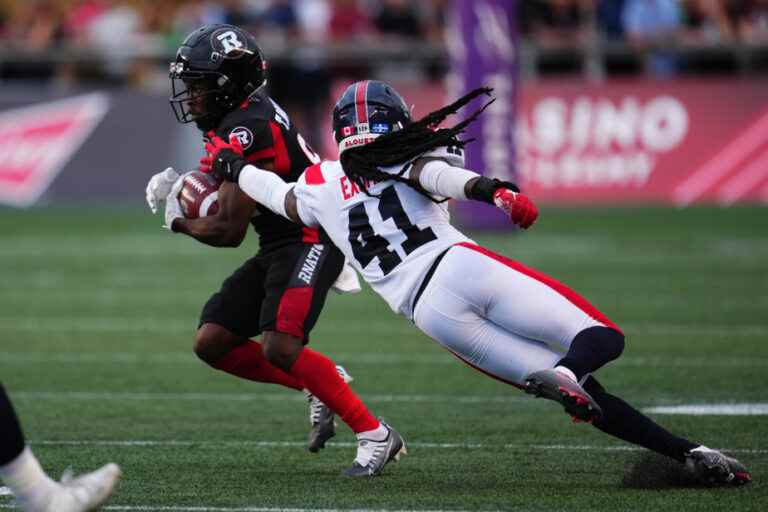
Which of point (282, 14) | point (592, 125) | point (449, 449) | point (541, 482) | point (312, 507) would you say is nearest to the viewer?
point (312, 507)

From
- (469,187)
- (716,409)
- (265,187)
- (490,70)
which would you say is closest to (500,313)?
(469,187)

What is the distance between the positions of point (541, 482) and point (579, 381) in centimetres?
51

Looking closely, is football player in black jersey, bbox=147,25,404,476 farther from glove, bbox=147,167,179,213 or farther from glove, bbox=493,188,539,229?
glove, bbox=493,188,539,229

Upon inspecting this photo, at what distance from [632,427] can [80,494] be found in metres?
1.87

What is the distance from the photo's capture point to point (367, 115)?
206 inches

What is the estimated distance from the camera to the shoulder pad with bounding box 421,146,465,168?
514cm

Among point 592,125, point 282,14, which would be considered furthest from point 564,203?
point 282,14

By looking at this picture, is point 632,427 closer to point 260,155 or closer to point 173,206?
point 260,155

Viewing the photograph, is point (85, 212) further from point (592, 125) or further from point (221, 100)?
point (221, 100)

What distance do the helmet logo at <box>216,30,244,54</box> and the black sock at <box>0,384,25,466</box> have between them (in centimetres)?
207

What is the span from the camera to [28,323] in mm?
9680

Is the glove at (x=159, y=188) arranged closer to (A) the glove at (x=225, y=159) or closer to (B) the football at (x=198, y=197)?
(B) the football at (x=198, y=197)

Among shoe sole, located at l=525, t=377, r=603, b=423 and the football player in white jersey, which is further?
the football player in white jersey

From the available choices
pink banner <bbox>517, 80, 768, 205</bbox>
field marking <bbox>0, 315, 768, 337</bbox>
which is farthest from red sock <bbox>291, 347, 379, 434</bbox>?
pink banner <bbox>517, 80, 768, 205</bbox>
